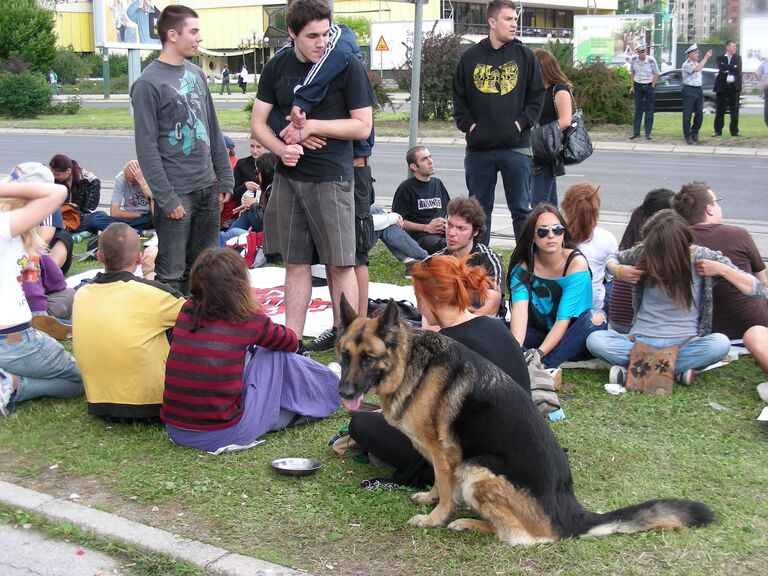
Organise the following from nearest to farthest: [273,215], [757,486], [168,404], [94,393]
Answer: [757,486], [168,404], [94,393], [273,215]

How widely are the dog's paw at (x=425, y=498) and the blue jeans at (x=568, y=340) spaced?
1.97 metres

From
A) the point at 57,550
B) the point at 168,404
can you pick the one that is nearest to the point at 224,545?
the point at 57,550

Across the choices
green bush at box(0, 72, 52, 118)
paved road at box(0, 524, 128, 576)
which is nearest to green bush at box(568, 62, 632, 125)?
paved road at box(0, 524, 128, 576)

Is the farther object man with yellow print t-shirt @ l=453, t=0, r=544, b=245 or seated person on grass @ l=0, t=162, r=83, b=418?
man with yellow print t-shirt @ l=453, t=0, r=544, b=245

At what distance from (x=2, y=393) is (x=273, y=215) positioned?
207 centimetres

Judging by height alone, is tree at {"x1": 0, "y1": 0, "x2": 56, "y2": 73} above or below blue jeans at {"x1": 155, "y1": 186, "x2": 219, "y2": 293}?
above

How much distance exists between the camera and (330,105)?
19.3 ft

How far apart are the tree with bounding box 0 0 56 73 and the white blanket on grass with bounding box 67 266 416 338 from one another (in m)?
37.8

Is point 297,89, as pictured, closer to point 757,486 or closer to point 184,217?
point 184,217

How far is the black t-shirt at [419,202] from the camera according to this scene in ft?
28.5

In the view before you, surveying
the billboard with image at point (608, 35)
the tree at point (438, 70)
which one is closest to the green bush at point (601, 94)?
the tree at point (438, 70)

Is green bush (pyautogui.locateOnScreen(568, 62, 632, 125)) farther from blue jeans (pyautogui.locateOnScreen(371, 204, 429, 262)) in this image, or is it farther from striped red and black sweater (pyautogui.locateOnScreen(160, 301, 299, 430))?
striped red and black sweater (pyautogui.locateOnScreen(160, 301, 299, 430))

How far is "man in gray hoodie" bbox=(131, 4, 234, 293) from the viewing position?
20.3 ft

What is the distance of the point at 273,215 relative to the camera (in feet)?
20.3
